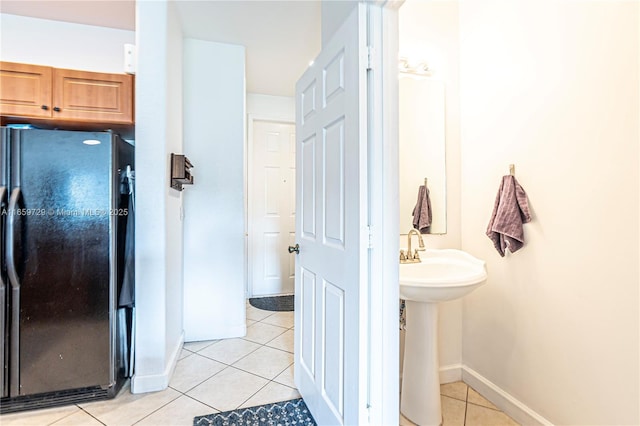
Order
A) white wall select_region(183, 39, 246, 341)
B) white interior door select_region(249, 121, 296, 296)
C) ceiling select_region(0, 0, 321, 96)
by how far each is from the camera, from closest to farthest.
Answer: ceiling select_region(0, 0, 321, 96)
white wall select_region(183, 39, 246, 341)
white interior door select_region(249, 121, 296, 296)

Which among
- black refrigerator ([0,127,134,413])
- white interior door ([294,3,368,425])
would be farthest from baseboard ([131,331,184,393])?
white interior door ([294,3,368,425])

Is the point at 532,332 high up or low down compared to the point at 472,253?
down

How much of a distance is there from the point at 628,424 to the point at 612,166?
3.40 ft

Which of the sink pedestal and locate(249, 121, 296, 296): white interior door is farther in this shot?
locate(249, 121, 296, 296): white interior door

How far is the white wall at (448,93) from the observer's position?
2.05m

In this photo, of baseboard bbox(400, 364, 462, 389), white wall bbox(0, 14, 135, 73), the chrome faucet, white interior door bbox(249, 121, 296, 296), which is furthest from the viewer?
white interior door bbox(249, 121, 296, 296)

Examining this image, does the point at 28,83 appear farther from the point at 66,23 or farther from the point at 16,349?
the point at 16,349

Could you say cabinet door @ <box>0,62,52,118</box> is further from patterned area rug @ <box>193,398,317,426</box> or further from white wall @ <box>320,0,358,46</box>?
patterned area rug @ <box>193,398,317,426</box>

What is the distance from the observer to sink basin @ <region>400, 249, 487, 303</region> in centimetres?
144

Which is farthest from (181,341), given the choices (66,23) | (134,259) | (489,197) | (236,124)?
(66,23)

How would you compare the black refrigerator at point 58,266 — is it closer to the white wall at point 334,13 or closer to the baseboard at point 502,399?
the white wall at point 334,13

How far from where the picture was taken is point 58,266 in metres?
1.81

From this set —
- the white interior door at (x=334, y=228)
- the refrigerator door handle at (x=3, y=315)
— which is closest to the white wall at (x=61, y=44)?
the refrigerator door handle at (x=3, y=315)

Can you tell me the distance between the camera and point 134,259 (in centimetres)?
199
